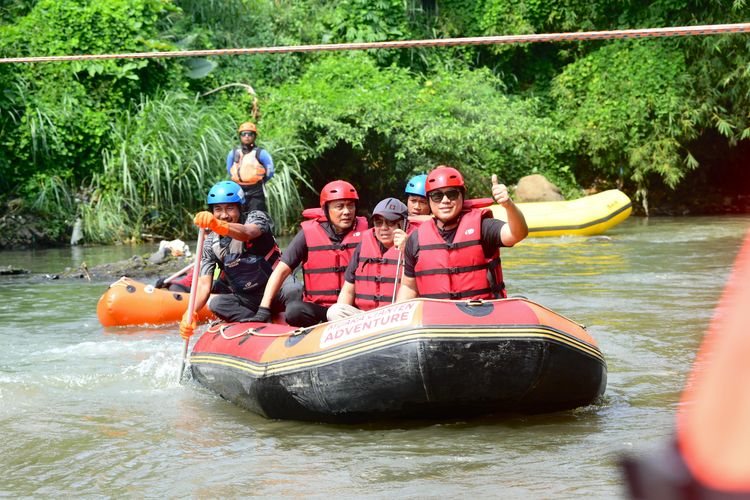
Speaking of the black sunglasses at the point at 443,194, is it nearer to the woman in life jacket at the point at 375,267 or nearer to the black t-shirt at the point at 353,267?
the woman in life jacket at the point at 375,267

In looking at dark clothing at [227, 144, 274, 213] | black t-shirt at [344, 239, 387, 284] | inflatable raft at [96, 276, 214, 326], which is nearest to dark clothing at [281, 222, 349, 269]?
black t-shirt at [344, 239, 387, 284]

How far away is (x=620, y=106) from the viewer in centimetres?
1872

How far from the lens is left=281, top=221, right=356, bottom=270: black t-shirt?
5.98 meters

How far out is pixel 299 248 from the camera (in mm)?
6020

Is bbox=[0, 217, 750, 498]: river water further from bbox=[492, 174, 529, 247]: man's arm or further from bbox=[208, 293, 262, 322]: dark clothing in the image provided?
bbox=[492, 174, 529, 247]: man's arm

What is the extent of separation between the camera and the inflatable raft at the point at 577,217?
14938mm

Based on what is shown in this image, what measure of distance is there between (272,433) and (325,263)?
1.34 metres

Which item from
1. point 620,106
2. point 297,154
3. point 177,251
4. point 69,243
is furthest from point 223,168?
point 620,106

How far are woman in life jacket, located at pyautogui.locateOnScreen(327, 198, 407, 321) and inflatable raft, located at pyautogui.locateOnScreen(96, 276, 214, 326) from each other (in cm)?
297

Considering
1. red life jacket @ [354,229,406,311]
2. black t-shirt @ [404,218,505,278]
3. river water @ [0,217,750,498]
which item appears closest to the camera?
river water @ [0,217,750,498]

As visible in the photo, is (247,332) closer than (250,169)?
Yes

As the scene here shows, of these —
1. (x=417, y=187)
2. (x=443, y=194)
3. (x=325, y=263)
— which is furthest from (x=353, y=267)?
(x=417, y=187)

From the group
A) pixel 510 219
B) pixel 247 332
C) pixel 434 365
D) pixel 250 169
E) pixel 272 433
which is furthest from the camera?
pixel 250 169

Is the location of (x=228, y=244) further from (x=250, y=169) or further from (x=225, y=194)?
(x=250, y=169)
